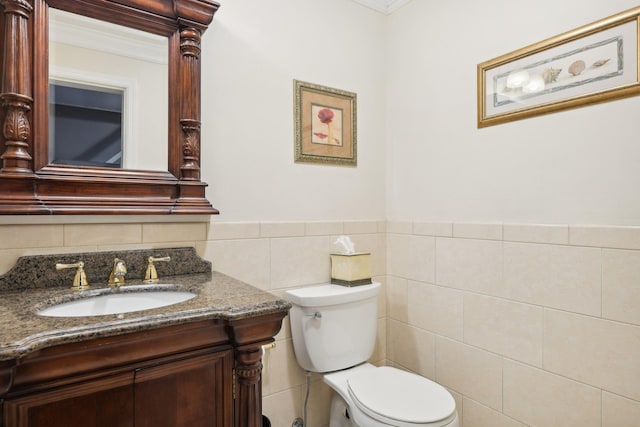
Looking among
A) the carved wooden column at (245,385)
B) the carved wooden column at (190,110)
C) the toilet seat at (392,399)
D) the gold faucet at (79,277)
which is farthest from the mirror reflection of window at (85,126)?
the toilet seat at (392,399)

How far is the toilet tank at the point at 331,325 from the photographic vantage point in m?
1.58

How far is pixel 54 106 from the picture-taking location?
1.22m

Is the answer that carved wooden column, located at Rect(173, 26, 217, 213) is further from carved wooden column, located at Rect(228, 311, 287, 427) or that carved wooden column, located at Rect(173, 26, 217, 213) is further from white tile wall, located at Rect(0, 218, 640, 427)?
carved wooden column, located at Rect(228, 311, 287, 427)

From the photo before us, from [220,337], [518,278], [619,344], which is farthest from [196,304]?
[619,344]

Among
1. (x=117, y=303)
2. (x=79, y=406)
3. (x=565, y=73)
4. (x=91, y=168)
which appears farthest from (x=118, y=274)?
(x=565, y=73)

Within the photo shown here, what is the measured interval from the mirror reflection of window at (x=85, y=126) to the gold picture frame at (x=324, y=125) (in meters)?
0.77

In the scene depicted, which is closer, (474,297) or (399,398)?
(399,398)

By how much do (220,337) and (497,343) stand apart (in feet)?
3.84

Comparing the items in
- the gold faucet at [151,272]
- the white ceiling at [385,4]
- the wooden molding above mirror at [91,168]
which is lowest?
the gold faucet at [151,272]

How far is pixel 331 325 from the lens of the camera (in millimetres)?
1603

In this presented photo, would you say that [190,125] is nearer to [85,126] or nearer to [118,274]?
[85,126]

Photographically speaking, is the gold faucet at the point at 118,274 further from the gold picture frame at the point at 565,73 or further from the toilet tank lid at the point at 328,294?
the gold picture frame at the point at 565,73

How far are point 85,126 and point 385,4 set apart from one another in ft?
5.44

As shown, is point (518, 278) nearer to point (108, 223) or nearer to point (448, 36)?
point (448, 36)
